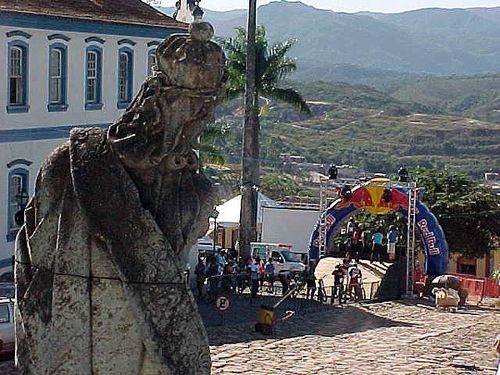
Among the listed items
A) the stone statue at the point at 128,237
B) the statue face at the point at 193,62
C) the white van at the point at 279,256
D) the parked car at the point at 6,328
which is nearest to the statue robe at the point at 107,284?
the stone statue at the point at 128,237

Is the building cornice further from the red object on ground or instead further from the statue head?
the statue head

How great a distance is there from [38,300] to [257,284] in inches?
873

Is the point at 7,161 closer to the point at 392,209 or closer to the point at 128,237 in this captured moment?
the point at 392,209

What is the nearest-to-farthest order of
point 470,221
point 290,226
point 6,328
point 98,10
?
point 6,328 → point 98,10 → point 290,226 → point 470,221

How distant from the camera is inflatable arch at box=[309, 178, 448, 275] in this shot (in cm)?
2944

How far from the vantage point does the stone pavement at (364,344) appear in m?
16.2

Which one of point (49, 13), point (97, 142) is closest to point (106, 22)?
point (49, 13)

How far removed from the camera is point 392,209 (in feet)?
98.3

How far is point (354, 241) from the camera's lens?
31578mm

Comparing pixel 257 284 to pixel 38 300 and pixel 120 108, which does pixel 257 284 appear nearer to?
pixel 120 108

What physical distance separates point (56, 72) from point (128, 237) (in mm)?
24484

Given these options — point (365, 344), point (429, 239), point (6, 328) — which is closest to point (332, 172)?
point (429, 239)

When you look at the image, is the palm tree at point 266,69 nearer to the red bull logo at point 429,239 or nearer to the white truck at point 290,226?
the white truck at point 290,226

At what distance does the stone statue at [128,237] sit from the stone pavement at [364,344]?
9.77 meters
